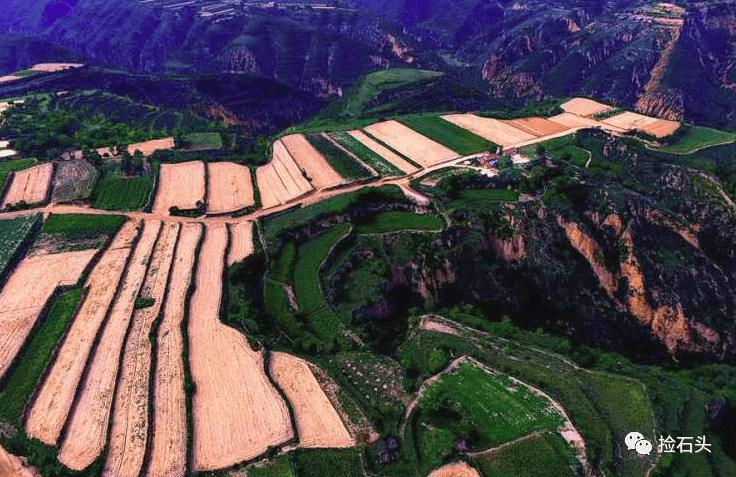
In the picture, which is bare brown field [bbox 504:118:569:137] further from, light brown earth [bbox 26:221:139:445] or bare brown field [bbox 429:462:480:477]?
bare brown field [bbox 429:462:480:477]

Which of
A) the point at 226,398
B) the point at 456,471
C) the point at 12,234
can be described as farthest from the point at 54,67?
the point at 456,471

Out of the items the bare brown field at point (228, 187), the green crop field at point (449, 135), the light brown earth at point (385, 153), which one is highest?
the green crop field at point (449, 135)

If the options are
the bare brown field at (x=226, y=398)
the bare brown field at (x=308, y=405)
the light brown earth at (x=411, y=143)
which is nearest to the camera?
the bare brown field at (x=226, y=398)

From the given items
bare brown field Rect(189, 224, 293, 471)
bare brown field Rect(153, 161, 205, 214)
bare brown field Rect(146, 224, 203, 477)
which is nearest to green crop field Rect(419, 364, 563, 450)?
bare brown field Rect(189, 224, 293, 471)

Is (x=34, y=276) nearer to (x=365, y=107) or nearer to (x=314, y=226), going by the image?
(x=314, y=226)

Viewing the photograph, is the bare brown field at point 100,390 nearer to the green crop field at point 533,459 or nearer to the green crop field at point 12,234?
the green crop field at point 12,234

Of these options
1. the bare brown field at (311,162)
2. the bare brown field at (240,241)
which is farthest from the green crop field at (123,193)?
the bare brown field at (311,162)
